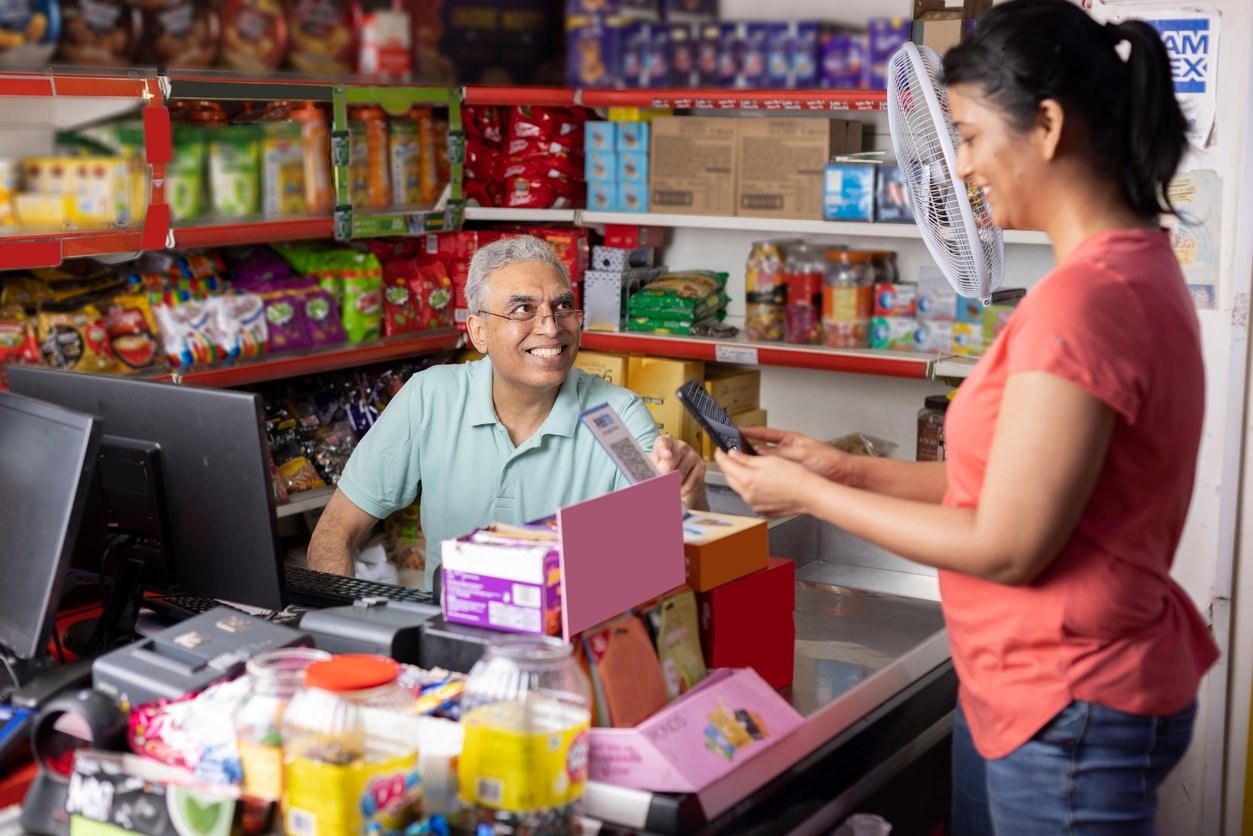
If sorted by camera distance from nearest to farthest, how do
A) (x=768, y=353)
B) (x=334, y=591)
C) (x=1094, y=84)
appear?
1. (x=1094, y=84)
2. (x=334, y=591)
3. (x=768, y=353)

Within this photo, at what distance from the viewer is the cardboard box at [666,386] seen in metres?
4.45

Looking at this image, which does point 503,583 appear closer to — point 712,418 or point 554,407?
point 712,418

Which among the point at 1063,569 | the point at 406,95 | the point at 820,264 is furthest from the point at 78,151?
the point at 1063,569

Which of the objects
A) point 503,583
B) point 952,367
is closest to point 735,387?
point 952,367

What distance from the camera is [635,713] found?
1687 millimetres

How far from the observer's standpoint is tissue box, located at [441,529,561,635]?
165 cm

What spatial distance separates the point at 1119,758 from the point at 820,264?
3.02 metres

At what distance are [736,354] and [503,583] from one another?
2.79m

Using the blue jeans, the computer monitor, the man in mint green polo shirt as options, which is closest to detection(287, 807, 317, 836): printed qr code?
the computer monitor

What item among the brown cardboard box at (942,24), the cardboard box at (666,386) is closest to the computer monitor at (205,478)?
the brown cardboard box at (942,24)

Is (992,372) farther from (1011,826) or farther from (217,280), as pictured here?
(217,280)

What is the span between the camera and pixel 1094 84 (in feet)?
4.97

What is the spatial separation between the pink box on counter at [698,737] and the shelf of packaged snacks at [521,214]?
3.16 meters

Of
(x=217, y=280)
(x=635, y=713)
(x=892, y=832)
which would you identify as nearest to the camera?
(x=635, y=713)
